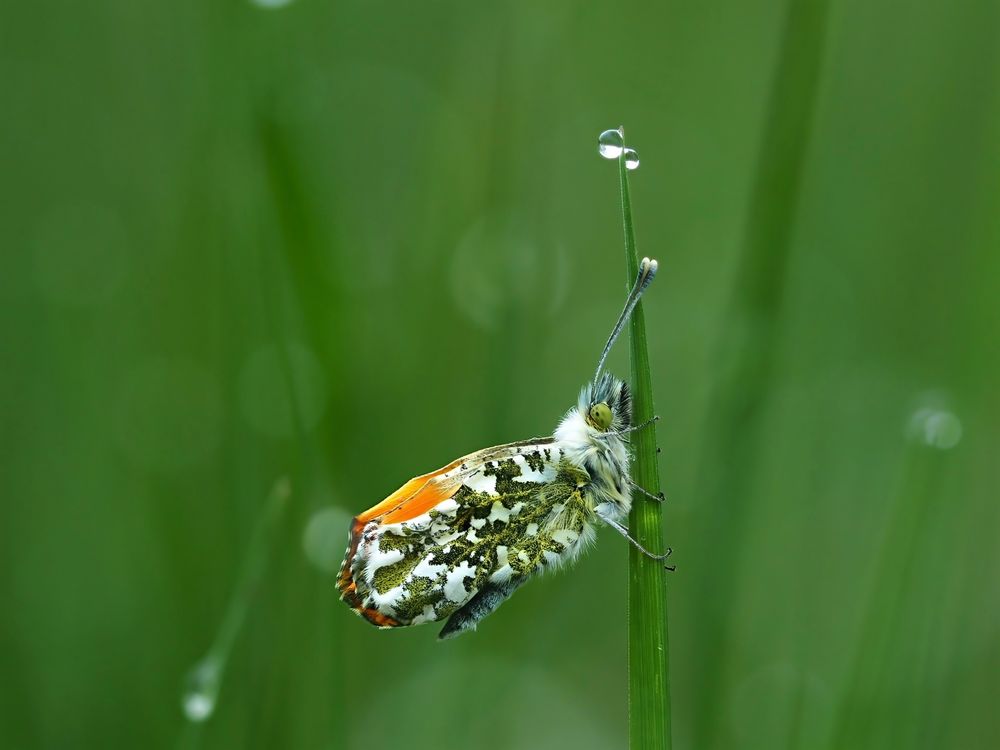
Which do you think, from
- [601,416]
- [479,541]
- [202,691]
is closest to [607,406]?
[601,416]

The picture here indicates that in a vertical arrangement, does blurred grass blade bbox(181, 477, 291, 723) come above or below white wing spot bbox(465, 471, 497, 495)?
below

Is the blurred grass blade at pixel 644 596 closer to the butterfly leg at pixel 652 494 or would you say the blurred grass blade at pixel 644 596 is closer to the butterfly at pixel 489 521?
the butterfly leg at pixel 652 494

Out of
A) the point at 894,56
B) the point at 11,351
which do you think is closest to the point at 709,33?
the point at 894,56

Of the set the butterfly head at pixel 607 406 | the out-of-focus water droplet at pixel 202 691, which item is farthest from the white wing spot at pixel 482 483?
the out-of-focus water droplet at pixel 202 691

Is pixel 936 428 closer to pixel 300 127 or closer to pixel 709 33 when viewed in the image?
pixel 300 127

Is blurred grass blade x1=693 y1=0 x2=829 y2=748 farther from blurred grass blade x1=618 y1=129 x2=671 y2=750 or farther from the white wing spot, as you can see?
the white wing spot

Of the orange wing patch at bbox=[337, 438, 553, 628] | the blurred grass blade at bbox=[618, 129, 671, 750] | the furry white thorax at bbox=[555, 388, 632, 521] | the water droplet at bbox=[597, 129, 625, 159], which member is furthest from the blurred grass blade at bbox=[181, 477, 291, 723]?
the water droplet at bbox=[597, 129, 625, 159]
